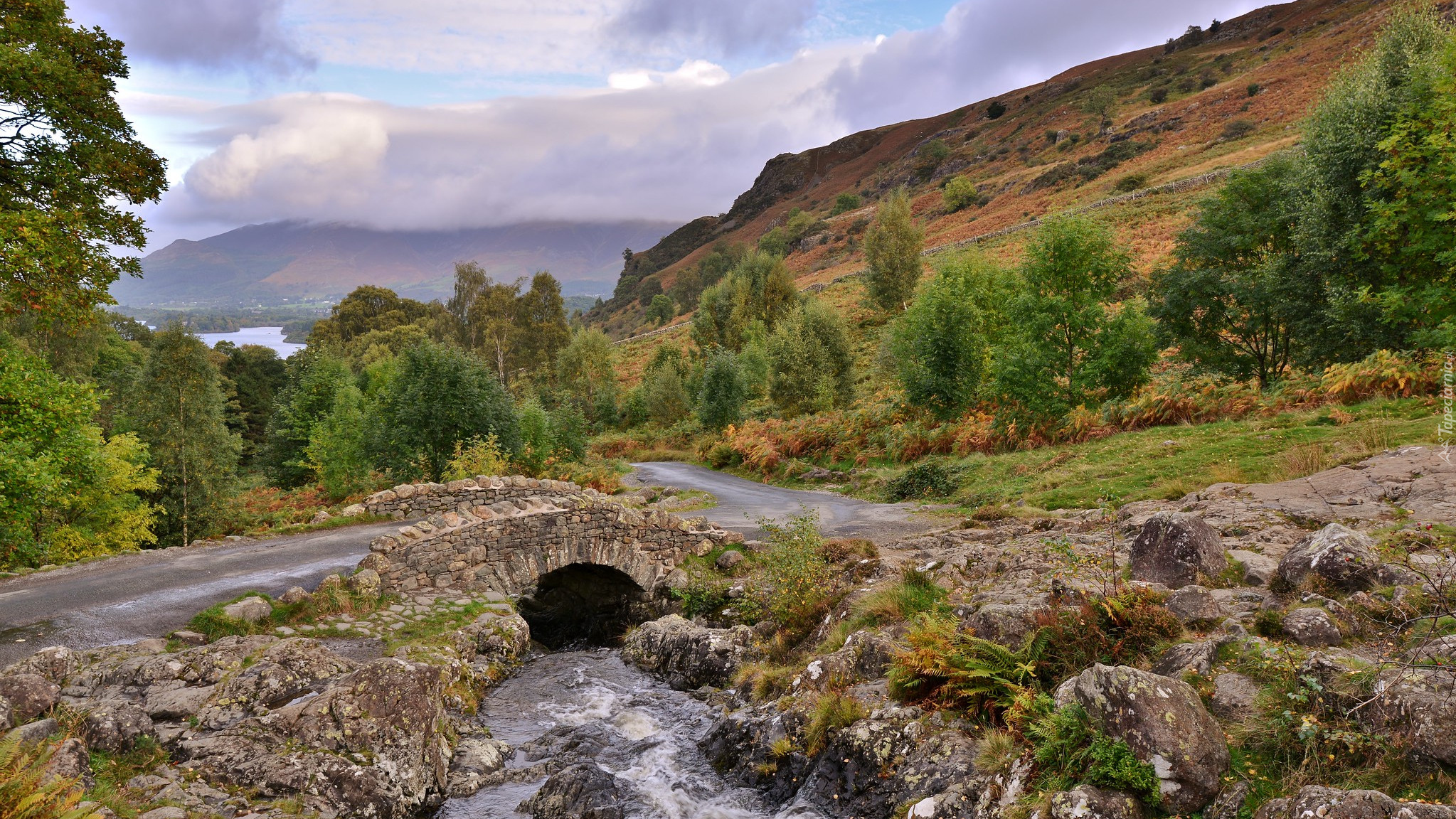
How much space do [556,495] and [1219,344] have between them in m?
20.1

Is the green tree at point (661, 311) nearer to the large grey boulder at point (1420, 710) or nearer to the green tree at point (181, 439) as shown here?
the green tree at point (181, 439)

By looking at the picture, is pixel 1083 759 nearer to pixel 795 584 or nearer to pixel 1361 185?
pixel 795 584

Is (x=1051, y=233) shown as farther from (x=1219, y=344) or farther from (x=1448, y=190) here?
(x=1448, y=190)

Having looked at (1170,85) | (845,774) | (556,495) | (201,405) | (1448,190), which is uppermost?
(1170,85)

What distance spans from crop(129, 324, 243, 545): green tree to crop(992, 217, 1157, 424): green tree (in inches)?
1012

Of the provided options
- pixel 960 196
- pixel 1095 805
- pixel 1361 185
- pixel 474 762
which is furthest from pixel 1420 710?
pixel 960 196

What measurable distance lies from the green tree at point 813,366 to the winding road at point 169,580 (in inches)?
852

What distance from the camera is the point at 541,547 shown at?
15.2m

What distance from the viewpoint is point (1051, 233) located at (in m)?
22.4

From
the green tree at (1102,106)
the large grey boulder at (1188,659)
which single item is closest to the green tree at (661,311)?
the green tree at (1102,106)

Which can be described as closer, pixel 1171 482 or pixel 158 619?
pixel 158 619

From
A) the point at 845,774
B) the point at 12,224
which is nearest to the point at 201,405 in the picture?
the point at 12,224

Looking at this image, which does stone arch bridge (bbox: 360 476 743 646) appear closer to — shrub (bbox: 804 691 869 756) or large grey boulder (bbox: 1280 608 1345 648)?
shrub (bbox: 804 691 869 756)

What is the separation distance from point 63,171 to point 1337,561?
796 inches
